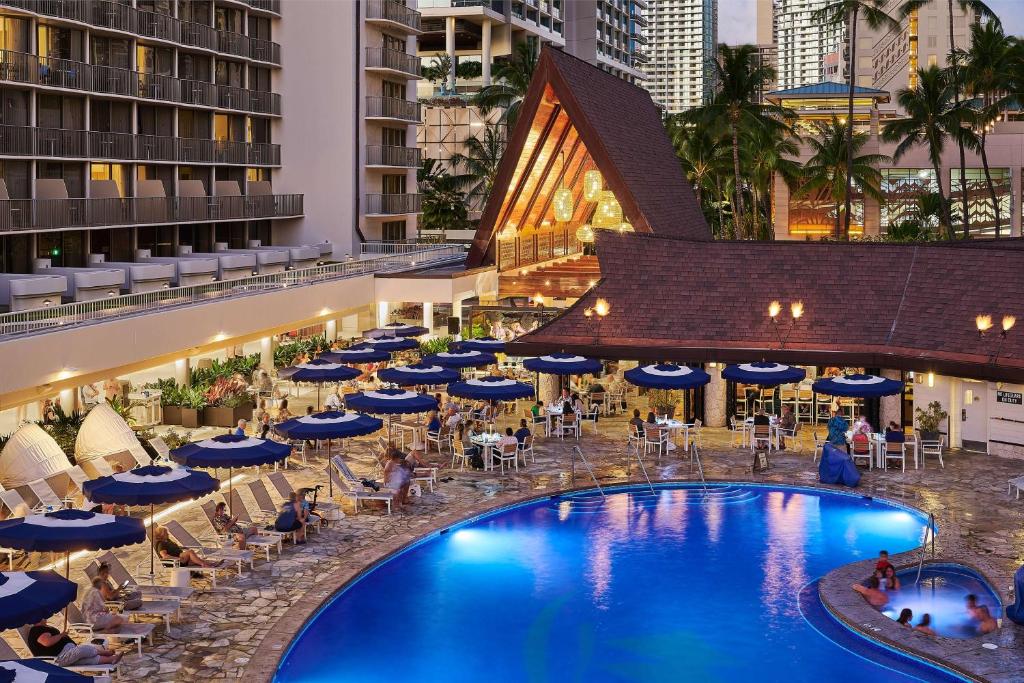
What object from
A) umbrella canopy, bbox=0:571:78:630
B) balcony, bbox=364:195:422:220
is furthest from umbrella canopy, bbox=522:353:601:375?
balcony, bbox=364:195:422:220

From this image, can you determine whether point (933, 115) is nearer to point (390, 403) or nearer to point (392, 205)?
point (392, 205)

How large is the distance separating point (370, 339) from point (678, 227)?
12.0m

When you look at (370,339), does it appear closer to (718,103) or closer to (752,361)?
(752,361)

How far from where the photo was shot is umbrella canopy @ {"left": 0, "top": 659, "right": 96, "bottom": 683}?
11.5 meters

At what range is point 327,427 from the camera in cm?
2370

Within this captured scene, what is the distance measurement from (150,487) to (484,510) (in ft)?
23.5

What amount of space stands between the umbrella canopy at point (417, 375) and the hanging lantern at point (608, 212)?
11.1 metres

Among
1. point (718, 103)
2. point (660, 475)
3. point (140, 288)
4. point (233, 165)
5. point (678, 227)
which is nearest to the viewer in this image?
point (660, 475)

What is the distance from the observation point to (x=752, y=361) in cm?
3016

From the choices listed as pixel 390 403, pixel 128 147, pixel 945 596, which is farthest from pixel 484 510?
pixel 128 147

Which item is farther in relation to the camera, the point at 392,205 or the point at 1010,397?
the point at 392,205

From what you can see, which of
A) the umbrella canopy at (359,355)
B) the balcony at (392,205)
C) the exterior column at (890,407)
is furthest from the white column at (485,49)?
the exterior column at (890,407)

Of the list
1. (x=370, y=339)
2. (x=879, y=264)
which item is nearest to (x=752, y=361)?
(x=879, y=264)

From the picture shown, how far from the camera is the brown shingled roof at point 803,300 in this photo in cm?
2898
